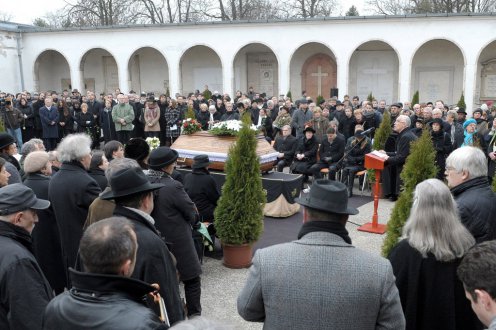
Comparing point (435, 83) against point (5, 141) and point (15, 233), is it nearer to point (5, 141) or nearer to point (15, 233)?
point (5, 141)

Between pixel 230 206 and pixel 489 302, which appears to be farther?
pixel 230 206

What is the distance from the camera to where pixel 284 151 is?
11.7 metres

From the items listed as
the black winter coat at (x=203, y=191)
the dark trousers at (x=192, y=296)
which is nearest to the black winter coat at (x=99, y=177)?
the dark trousers at (x=192, y=296)

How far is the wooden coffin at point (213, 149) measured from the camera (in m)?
9.37

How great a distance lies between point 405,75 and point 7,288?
21.1 meters

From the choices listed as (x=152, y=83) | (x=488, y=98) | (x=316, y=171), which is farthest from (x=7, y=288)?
(x=152, y=83)

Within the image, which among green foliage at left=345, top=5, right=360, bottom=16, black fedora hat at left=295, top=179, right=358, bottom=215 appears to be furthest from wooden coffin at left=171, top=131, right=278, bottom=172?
green foliage at left=345, top=5, right=360, bottom=16

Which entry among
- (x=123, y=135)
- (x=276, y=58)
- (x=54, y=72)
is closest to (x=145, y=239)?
(x=123, y=135)

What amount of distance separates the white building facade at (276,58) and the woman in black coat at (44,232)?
58.7ft

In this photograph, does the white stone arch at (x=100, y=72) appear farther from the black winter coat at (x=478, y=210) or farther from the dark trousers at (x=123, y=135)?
the black winter coat at (x=478, y=210)

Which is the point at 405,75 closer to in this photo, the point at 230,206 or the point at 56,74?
the point at 230,206

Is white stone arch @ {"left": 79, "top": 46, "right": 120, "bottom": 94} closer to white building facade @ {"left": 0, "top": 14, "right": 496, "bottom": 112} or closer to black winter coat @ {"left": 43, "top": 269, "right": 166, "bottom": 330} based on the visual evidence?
white building facade @ {"left": 0, "top": 14, "right": 496, "bottom": 112}

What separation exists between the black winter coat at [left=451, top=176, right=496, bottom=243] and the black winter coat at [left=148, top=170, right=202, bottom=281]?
7.86ft

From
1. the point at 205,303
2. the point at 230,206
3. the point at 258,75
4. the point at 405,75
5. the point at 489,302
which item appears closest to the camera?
the point at 489,302
